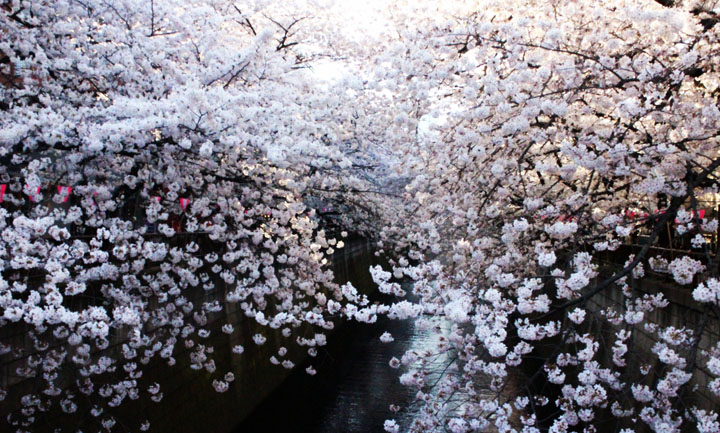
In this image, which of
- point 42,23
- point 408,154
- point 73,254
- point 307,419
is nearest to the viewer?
point 73,254

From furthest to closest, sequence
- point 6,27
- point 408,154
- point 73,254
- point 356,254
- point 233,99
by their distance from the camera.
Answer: point 356,254 → point 408,154 → point 6,27 → point 233,99 → point 73,254

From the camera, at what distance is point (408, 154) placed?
996 centimetres

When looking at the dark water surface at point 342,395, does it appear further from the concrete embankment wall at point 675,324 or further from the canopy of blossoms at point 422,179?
the concrete embankment wall at point 675,324

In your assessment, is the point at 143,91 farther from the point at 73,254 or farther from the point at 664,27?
the point at 664,27

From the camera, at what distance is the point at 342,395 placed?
14.6 m

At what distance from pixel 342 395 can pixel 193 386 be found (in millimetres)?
5005

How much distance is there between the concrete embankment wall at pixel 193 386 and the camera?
6.54m

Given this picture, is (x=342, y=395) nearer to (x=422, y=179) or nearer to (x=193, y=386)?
(x=193, y=386)

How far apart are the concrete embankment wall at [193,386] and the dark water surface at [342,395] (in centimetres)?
38

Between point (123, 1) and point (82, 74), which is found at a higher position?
point (123, 1)

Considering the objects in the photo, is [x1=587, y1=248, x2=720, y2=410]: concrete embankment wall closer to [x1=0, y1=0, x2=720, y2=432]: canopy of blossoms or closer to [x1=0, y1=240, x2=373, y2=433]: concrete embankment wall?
[x1=0, y1=0, x2=720, y2=432]: canopy of blossoms

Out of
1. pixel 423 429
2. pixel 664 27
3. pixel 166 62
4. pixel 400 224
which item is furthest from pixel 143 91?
pixel 400 224

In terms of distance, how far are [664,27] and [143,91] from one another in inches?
247

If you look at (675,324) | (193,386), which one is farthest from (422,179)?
(193,386)
